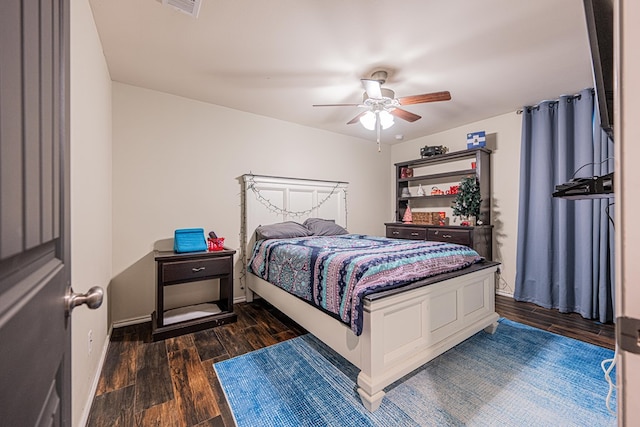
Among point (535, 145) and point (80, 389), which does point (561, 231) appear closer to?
point (535, 145)

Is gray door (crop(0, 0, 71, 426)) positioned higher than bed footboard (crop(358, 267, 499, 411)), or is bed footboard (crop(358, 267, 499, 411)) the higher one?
gray door (crop(0, 0, 71, 426))

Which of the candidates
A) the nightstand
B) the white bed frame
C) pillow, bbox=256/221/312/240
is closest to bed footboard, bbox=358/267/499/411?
the white bed frame

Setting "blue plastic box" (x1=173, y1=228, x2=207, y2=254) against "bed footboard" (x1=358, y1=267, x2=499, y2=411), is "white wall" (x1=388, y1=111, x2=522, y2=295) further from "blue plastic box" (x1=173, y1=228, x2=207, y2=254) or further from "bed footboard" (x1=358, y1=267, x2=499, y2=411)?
"blue plastic box" (x1=173, y1=228, x2=207, y2=254)

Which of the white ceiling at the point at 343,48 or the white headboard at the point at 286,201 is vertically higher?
the white ceiling at the point at 343,48

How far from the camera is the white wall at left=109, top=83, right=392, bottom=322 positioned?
2.74 metres

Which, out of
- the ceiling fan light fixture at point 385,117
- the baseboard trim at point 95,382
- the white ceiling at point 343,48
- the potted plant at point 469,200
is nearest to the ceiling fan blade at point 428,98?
the ceiling fan light fixture at point 385,117

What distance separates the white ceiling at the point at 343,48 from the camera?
Result: 1.79 meters

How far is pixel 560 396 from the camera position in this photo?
5.39ft

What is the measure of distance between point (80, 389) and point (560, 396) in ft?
9.08

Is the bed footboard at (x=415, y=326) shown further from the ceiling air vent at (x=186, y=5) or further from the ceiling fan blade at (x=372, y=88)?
the ceiling air vent at (x=186, y=5)

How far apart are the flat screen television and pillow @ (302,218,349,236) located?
2895mm

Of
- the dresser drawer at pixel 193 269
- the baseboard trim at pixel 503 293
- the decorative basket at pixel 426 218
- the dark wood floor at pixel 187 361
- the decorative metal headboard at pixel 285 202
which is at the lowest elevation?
the dark wood floor at pixel 187 361

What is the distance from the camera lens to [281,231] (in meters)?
3.33

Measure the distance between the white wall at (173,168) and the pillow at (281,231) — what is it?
0.35 metres
